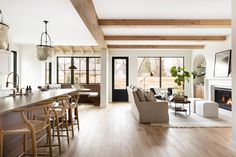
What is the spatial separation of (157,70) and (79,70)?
3.96 m

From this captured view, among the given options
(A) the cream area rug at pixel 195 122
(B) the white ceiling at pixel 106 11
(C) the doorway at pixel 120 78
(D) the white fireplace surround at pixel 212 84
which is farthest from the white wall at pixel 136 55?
(B) the white ceiling at pixel 106 11

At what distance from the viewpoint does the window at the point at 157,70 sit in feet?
35.3

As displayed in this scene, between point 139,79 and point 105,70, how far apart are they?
2563mm

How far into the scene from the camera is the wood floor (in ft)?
11.0

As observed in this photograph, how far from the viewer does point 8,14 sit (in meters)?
4.73

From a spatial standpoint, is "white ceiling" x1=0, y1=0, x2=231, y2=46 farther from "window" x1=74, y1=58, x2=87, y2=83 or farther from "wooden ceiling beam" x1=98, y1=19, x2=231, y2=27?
"window" x1=74, y1=58, x2=87, y2=83

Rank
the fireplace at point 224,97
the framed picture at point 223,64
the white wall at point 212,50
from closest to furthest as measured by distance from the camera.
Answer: the framed picture at point 223,64 → the fireplace at point 224,97 → the white wall at point 212,50

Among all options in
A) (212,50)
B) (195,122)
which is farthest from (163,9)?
(212,50)

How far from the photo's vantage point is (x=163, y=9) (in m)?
4.50

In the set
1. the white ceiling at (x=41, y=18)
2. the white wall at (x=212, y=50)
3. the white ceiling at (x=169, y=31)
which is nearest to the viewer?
the white ceiling at (x=41, y=18)

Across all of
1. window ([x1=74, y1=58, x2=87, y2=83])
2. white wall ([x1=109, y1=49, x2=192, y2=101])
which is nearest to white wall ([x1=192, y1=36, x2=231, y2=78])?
white wall ([x1=109, y1=49, x2=192, y2=101])

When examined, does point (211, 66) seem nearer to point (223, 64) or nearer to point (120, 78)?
point (223, 64)

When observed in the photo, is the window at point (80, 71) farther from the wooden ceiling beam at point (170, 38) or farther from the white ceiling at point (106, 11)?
the white ceiling at point (106, 11)

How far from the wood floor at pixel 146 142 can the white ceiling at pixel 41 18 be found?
261cm
